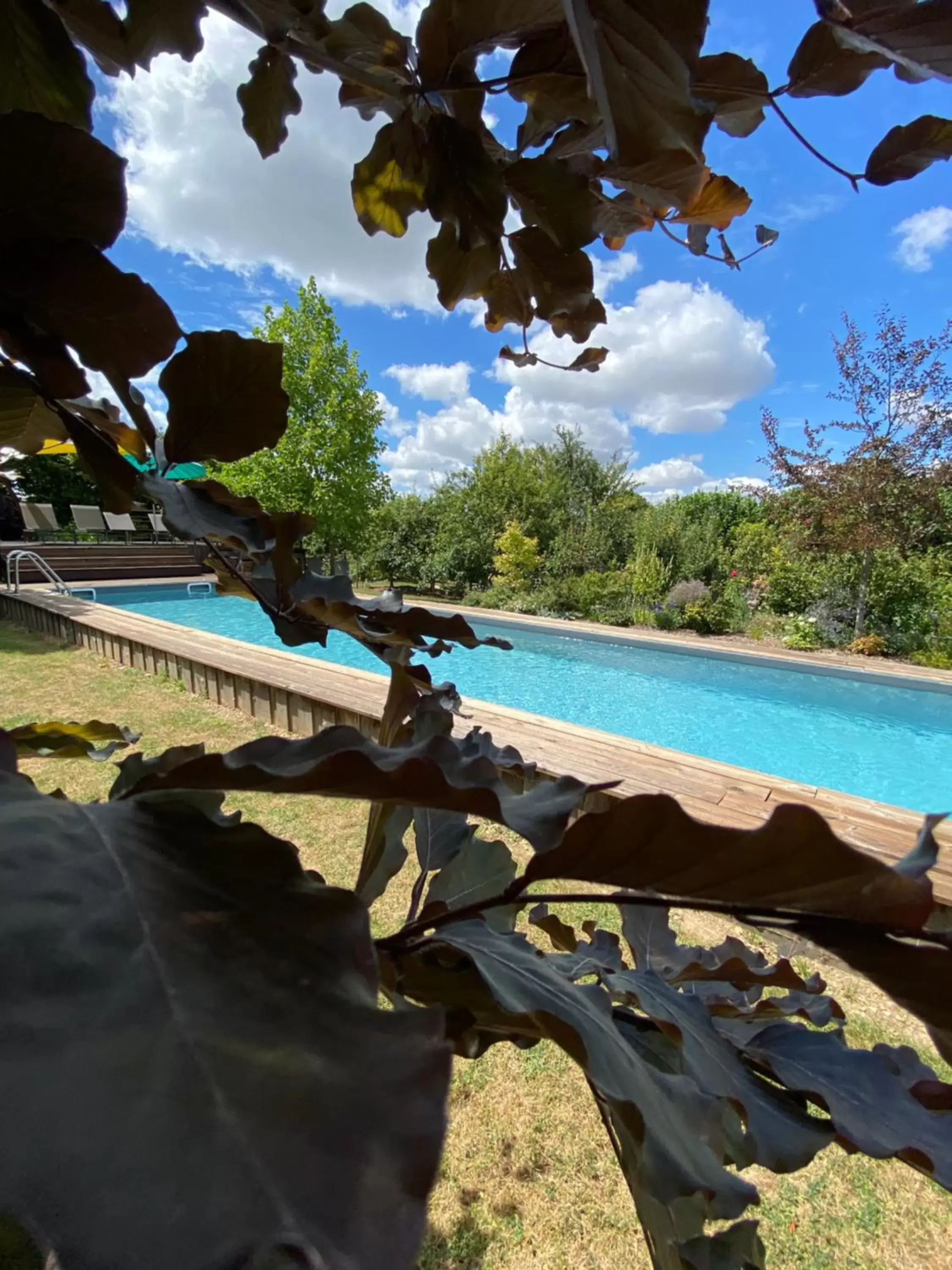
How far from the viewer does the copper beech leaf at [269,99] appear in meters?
0.71

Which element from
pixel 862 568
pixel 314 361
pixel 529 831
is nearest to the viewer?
pixel 529 831

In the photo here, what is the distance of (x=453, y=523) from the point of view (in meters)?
20.0

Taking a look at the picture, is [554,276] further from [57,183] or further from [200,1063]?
[200,1063]

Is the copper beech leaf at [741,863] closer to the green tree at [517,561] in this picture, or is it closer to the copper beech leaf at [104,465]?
the copper beech leaf at [104,465]

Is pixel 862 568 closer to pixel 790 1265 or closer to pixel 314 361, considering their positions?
pixel 790 1265

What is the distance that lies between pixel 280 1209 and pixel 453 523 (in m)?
20.3

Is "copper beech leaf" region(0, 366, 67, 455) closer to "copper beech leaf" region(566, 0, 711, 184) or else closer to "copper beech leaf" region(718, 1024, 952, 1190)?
"copper beech leaf" region(566, 0, 711, 184)

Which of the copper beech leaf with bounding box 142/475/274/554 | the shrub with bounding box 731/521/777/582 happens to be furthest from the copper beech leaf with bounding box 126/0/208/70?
the shrub with bounding box 731/521/777/582

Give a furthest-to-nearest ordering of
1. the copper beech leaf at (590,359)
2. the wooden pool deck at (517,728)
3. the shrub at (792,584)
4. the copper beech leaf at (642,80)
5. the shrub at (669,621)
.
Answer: the shrub at (669,621) < the shrub at (792,584) < the wooden pool deck at (517,728) < the copper beech leaf at (590,359) < the copper beech leaf at (642,80)

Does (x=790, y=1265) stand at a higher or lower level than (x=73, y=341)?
lower

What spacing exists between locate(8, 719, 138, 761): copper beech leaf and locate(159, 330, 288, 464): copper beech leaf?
0.38 meters

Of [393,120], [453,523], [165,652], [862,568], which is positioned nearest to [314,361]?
[453,523]

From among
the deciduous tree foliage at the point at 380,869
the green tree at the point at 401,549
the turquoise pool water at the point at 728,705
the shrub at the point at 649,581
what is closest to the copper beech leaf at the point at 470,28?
the deciduous tree foliage at the point at 380,869

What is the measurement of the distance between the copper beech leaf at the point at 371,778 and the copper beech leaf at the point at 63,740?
512mm
